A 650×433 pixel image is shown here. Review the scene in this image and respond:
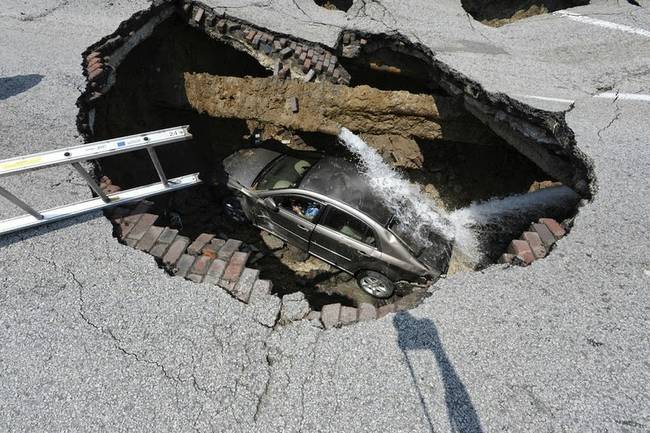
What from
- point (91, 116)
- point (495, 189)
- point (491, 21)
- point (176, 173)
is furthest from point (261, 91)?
point (491, 21)

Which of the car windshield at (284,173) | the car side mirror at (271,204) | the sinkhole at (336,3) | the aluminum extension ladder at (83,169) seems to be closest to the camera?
the aluminum extension ladder at (83,169)

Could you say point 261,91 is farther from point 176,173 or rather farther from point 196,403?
point 196,403

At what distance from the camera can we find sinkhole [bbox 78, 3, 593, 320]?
4.96 m

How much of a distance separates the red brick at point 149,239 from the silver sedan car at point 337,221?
195 centimetres

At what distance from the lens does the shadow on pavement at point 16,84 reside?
4715mm

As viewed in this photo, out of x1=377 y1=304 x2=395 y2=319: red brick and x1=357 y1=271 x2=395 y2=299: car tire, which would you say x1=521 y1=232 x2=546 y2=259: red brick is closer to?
x1=377 y1=304 x2=395 y2=319: red brick

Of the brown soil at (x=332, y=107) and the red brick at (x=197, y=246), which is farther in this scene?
the brown soil at (x=332, y=107)

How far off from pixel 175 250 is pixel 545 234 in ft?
11.8

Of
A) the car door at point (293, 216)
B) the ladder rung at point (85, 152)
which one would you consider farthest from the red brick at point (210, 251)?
the car door at point (293, 216)

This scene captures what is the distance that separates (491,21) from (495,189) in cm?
501

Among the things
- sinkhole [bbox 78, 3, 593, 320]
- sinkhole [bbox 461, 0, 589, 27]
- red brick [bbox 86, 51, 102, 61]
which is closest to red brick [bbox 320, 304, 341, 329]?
sinkhole [bbox 78, 3, 593, 320]

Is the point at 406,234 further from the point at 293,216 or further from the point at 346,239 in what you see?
the point at 293,216

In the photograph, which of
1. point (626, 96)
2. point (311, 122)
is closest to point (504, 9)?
point (626, 96)

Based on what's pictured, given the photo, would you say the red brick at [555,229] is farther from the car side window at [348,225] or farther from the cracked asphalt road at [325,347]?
the car side window at [348,225]
